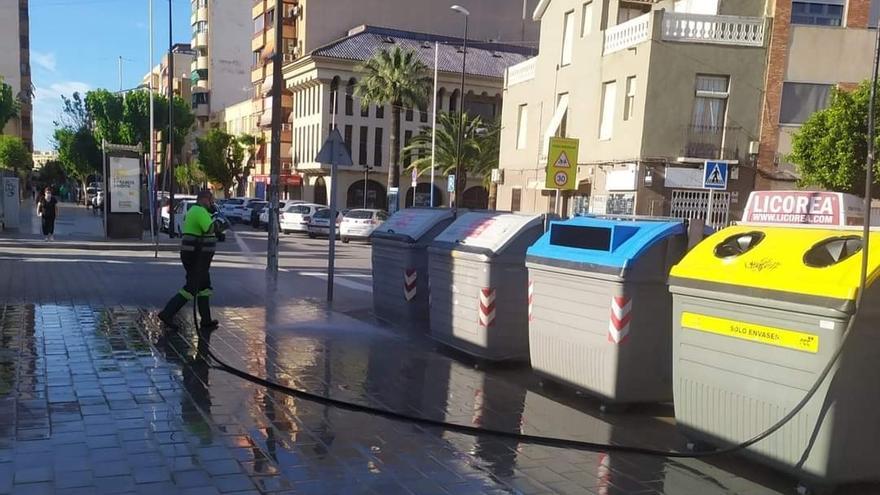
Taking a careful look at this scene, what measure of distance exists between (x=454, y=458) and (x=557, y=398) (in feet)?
6.26

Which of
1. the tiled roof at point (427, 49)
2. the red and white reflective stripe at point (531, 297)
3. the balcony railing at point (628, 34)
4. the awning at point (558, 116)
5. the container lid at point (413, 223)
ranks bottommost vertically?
the red and white reflective stripe at point (531, 297)

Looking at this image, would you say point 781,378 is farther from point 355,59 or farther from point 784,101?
point 355,59

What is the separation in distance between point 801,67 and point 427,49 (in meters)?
35.8

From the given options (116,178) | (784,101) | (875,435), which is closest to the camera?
(875,435)

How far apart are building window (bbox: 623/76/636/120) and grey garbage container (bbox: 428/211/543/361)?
17.1m

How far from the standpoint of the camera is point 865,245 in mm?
3848

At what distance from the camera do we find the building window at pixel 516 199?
31.5 meters

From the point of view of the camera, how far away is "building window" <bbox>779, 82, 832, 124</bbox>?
2319cm

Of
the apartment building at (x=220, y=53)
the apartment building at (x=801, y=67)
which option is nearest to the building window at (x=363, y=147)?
the apartment building at (x=220, y=53)

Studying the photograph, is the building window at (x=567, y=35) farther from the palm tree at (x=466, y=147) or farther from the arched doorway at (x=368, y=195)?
the arched doorway at (x=368, y=195)

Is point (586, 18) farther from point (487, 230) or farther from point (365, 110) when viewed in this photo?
point (365, 110)

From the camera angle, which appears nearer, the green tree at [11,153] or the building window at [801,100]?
the building window at [801,100]

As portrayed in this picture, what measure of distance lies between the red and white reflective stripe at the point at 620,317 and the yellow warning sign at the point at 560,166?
8635mm

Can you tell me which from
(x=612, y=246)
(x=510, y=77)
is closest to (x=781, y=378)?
(x=612, y=246)
